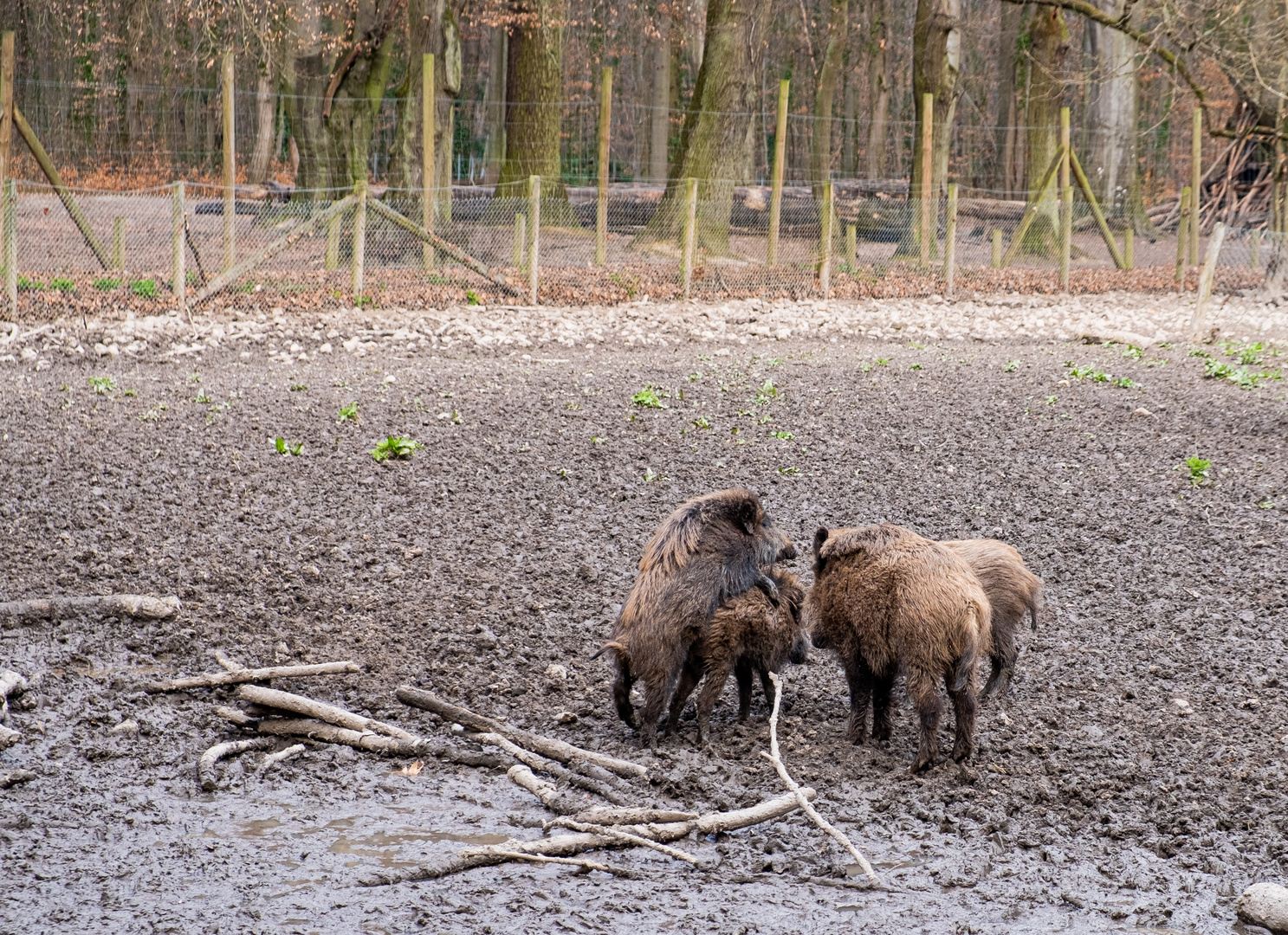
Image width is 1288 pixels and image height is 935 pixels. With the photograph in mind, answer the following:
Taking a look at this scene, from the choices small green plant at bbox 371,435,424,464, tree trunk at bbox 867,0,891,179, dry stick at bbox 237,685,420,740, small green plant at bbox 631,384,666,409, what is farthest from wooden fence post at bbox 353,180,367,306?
tree trunk at bbox 867,0,891,179

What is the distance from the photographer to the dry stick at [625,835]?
11.1 feet

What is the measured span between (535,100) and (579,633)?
14750 mm

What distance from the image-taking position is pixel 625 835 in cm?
345

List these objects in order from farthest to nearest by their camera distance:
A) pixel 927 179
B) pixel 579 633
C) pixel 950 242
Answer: pixel 927 179
pixel 950 242
pixel 579 633

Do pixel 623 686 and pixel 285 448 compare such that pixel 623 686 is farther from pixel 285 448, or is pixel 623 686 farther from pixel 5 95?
pixel 5 95

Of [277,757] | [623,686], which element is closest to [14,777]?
[277,757]

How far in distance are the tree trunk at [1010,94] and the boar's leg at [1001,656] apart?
2397 cm

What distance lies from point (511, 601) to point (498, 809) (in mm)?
1712

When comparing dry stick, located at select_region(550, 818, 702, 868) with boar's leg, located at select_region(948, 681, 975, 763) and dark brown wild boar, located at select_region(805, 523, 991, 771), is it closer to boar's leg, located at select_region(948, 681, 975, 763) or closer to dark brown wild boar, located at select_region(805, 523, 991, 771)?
dark brown wild boar, located at select_region(805, 523, 991, 771)

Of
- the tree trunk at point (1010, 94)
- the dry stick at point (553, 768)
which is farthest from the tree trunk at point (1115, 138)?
the dry stick at point (553, 768)

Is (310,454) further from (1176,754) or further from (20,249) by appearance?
(20,249)

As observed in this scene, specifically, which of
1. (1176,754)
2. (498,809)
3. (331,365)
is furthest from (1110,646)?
(331,365)

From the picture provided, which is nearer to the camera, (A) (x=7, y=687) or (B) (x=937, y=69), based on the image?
(A) (x=7, y=687)

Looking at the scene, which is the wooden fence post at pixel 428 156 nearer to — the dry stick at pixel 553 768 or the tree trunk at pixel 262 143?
the tree trunk at pixel 262 143
